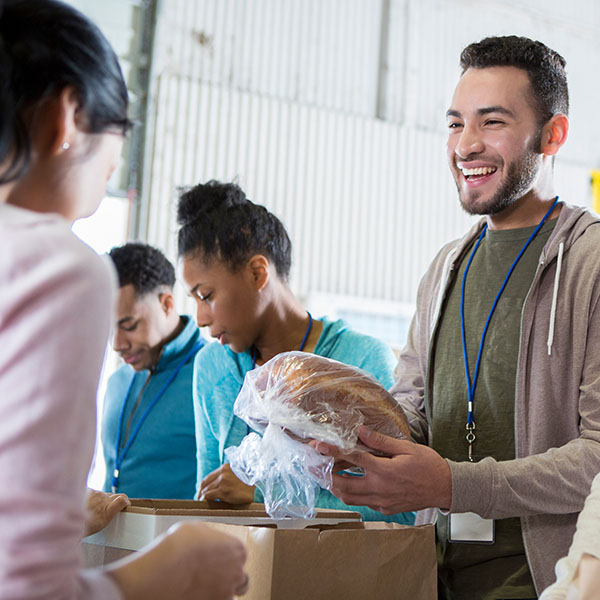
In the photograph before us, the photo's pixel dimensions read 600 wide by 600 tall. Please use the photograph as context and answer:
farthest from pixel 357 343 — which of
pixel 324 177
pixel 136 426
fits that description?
pixel 324 177

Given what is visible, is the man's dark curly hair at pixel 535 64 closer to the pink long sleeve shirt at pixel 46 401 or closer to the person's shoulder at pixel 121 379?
the pink long sleeve shirt at pixel 46 401

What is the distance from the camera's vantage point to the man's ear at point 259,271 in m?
1.84

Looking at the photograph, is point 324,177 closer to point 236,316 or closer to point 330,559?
point 236,316

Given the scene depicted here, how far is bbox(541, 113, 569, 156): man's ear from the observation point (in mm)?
1511

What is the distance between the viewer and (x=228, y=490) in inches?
56.0

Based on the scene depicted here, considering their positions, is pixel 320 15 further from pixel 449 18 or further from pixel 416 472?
pixel 416 472

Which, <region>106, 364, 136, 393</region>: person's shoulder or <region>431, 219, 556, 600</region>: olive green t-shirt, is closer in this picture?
<region>431, 219, 556, 600</region>: olive green t-shirt

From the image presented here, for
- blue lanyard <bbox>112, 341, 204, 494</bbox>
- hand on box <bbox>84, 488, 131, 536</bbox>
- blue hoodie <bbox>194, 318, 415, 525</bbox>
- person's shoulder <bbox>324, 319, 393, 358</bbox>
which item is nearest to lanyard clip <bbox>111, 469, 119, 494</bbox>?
blue lanyard <bbox>112, 341, 204, 494</bbox>

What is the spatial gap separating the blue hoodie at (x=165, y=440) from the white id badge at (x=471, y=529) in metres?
1.08

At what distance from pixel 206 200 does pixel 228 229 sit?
0.11m

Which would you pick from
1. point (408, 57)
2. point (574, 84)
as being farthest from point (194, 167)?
point (574, 84)

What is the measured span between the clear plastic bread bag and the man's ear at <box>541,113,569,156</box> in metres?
0.62

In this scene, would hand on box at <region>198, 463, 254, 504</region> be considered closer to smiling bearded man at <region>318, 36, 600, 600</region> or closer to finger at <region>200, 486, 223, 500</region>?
finger at <region>200, 486, 223, 500</region>

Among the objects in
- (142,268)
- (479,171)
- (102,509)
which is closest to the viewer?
(102,509)
